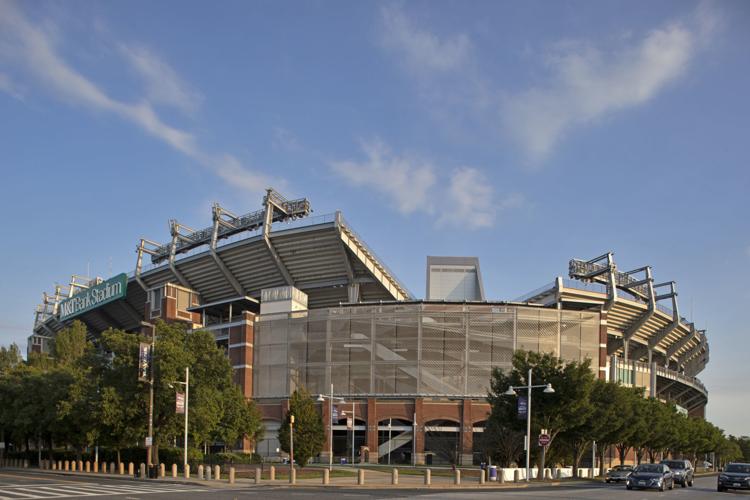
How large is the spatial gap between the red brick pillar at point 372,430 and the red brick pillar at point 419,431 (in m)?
4.69

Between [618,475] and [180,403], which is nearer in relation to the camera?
[180,403]

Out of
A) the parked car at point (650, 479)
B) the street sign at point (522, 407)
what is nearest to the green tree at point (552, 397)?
the street sign at point (522, 407)

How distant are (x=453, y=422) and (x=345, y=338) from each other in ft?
51.7

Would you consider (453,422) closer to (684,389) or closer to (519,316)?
(519,316)

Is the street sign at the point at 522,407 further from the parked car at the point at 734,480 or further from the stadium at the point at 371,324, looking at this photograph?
the stadium at the point at 371,324

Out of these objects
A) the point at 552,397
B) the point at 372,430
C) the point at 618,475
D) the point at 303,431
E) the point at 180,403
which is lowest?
the point at 372,430

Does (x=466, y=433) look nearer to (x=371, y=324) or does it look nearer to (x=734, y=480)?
(x=371, y=324)

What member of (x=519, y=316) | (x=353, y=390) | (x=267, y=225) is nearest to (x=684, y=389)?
(x=519, y=316)

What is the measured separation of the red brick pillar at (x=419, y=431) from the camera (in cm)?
8431

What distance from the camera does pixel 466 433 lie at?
84.8 metres

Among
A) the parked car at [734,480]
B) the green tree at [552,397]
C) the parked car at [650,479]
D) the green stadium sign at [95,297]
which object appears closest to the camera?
the parked car at [650,479]

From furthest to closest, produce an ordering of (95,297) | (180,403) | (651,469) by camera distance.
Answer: (95,297) < (180,403) < (651,469)

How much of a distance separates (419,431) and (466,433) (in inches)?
206

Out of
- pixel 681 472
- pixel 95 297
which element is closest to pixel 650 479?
pixel 681 472
